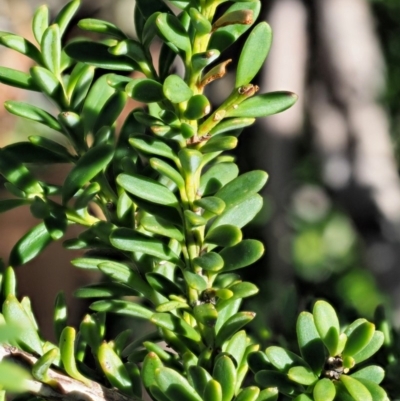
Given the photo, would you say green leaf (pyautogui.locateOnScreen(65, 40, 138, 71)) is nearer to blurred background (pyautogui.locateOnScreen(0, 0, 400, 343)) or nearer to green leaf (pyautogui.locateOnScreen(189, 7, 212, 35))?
green leaf (pyautogui.locateOnScreen(189, 7, 212, 35))

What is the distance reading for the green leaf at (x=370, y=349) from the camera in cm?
18

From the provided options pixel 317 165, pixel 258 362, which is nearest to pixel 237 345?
pixel 258 362

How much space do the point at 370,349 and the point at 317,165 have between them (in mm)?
699

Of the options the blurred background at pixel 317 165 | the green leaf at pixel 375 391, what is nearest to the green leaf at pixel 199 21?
the green leaf at pixel 375 391

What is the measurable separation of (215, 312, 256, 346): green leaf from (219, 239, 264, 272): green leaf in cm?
1

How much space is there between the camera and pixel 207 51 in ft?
0.54

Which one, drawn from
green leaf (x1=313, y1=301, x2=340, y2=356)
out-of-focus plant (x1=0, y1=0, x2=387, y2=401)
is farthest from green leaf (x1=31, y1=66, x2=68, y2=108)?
green leaf (x1=313, y1=301, x2=340, y2=356)

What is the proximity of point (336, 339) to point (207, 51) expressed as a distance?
89 mm

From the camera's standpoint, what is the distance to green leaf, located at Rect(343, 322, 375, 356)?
6.9 inches

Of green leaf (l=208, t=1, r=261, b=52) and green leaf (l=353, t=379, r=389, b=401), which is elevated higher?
green leaf (l=208, t=1, r=261, b=52)

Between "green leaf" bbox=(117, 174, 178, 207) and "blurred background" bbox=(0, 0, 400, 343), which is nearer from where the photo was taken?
"green leaf" bbox=(117, 174, 178, 207)

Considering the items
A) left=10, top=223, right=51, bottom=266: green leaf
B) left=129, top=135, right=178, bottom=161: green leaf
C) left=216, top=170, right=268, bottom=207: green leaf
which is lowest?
left=10, top=223, right=51, bottom=266: green leaf

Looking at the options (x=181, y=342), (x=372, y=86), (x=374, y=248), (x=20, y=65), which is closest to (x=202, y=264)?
(x=181, y=342)

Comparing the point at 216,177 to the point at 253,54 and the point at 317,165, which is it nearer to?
the point at 253,54
